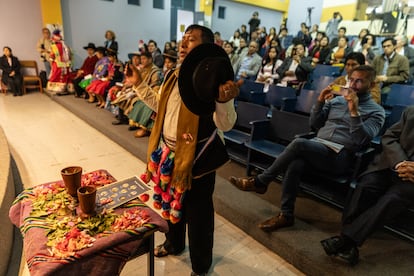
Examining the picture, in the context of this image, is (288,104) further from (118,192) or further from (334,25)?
(334,25)

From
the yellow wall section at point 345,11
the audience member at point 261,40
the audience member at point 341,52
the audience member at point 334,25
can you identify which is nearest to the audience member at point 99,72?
the audience member at point 261,40

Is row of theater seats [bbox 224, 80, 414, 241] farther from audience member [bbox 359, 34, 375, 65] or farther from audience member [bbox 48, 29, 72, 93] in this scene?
audience member [bbox 48, 29, 72, 93]

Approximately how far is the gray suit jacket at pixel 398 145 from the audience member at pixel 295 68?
8.04ft

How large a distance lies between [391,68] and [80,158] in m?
4.14

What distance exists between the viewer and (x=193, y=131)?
4.01ft

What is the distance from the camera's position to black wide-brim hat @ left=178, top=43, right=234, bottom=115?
1062 mm

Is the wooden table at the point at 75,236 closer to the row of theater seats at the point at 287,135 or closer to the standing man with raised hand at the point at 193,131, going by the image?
the standing man with raised hand at the point at 193,131

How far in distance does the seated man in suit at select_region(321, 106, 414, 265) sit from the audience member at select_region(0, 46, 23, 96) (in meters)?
6.63

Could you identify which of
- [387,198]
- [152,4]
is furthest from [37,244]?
[152,4]

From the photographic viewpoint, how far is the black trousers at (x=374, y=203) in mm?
1442

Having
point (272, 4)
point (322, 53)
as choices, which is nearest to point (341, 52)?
point (322, 53)

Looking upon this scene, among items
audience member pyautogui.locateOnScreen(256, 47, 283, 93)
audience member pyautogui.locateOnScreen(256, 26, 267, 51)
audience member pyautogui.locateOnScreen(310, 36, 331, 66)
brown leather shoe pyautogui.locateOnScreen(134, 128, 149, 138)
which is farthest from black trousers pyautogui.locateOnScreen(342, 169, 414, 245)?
audience member pyautogui.locateOnScreen(256, 26, 267, 51)

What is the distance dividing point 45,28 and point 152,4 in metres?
3.20

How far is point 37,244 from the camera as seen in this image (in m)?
0.89
